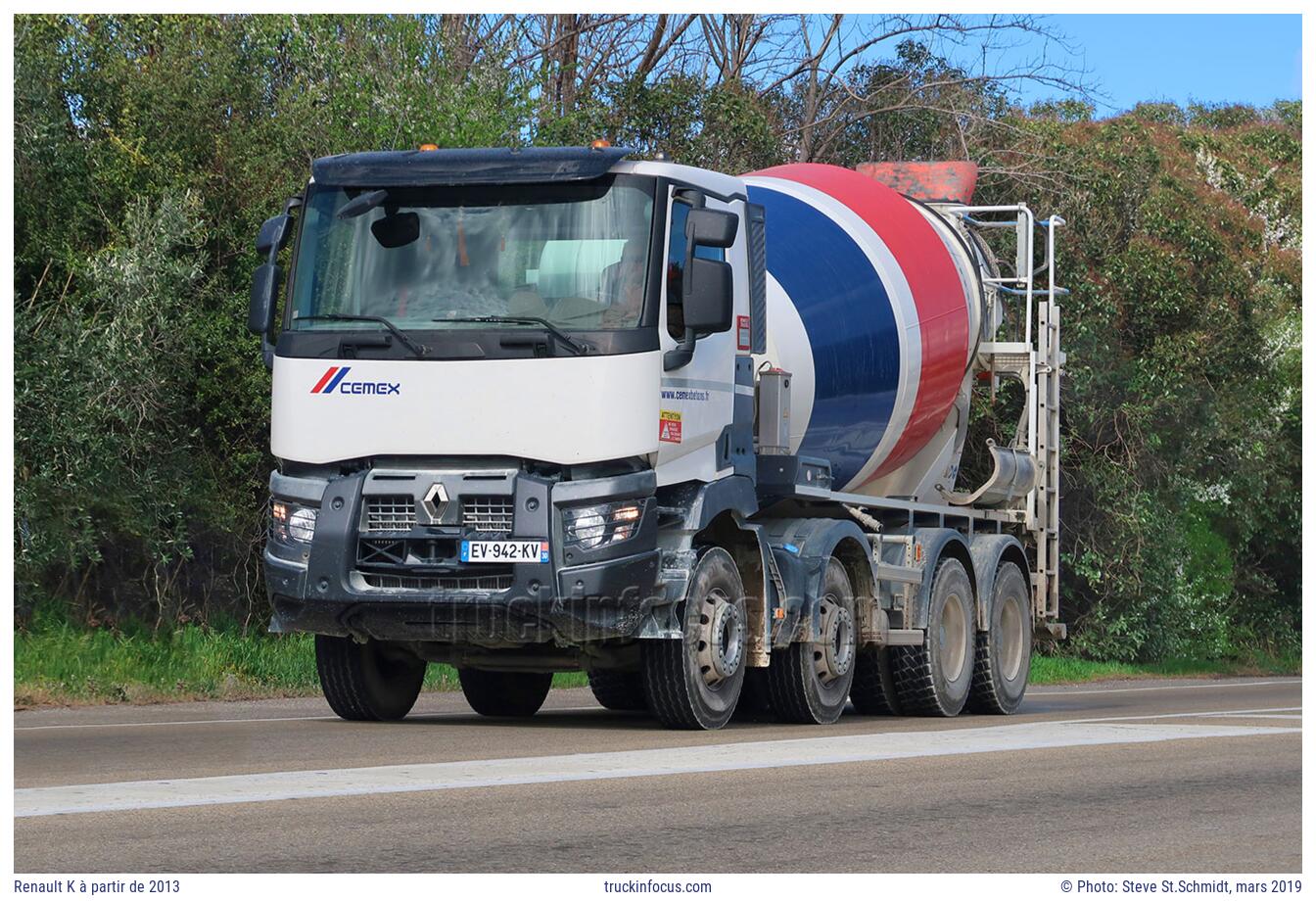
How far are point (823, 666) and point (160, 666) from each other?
552cm

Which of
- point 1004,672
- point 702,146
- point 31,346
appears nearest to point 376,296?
Result: point 1004,672

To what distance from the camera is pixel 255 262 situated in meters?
20.5

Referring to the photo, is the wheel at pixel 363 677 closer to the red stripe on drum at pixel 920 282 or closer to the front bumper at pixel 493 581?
the front bumper at pixel 493 581

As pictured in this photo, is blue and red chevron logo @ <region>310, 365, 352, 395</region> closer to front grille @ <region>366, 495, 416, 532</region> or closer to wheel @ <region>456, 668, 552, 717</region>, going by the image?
front grille @ <region>366, 495, 416, 532</region>

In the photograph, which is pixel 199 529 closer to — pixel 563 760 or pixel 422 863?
pixel 563 760

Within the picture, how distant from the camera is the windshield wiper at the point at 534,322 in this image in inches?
433

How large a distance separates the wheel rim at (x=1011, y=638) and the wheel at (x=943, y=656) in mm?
731

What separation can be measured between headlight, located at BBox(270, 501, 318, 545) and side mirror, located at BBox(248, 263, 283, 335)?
1.01 metres

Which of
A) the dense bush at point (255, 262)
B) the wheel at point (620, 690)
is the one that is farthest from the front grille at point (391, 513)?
the dense bush at point (255, 262)

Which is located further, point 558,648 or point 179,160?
point 179,160

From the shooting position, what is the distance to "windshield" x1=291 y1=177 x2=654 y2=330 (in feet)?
36.6

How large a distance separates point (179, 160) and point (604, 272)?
10498 millimetres

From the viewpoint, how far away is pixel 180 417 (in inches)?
789

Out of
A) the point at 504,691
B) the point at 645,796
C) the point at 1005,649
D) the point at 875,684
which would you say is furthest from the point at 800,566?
the point at 645,796
